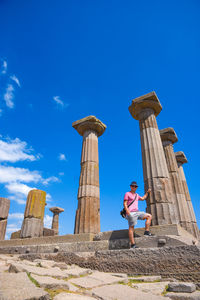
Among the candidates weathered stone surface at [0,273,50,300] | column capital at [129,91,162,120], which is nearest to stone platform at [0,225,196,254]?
weathered stone surface at [0,273,50,300]

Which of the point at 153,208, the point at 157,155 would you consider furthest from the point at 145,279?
the point at 157,155

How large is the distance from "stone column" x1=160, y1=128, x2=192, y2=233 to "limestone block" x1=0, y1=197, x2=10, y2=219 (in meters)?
11.7

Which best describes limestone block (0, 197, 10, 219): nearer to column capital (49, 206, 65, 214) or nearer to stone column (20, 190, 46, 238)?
stone column (20, 190, 46, 238)

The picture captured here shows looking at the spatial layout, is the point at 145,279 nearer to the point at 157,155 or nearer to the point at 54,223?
the point at 157,155

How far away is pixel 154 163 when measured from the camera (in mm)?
8633

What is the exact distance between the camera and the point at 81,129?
493 inches

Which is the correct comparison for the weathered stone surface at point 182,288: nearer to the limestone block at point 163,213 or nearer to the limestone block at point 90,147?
the limestone block at point 163,213

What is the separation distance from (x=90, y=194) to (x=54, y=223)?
15.5m

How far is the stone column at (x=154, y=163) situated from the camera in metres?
7.61

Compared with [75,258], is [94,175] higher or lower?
higher

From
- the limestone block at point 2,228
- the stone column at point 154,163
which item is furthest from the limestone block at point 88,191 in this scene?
the limestone block at point 2,228

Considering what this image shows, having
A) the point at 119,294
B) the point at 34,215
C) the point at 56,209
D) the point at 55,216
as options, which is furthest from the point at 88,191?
the point at 55,216

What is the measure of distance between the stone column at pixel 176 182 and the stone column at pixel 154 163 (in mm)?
3358

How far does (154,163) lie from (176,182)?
4630 millimetres
